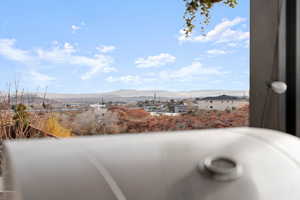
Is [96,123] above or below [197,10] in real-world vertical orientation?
below

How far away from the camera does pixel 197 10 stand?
6.05 ft

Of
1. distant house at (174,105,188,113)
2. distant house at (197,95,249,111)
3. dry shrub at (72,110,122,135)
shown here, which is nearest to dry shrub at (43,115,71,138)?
dry shrub at (72,110,122,135)

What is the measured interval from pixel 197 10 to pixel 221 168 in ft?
3.91

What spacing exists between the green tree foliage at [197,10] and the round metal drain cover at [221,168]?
109 centimetres

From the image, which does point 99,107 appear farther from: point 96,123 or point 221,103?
point 221,103

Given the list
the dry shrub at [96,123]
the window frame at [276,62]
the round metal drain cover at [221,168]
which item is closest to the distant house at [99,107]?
the dry shrub at [96,123]

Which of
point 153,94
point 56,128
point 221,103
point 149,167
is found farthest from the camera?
point 221,103

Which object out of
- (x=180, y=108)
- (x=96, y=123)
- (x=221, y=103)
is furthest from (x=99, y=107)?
(x=221, y=103)

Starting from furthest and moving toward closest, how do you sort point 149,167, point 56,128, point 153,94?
point 153,94
point 56,128
point 149,167

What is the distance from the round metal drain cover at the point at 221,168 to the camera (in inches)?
32.3

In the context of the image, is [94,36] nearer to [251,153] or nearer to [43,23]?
[43,23]

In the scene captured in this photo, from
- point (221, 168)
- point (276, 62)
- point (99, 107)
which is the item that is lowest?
point (221, 168)

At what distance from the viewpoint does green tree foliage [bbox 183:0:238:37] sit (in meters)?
1.83

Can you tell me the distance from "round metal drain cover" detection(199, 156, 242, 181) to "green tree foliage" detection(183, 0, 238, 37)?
1.09 meters
